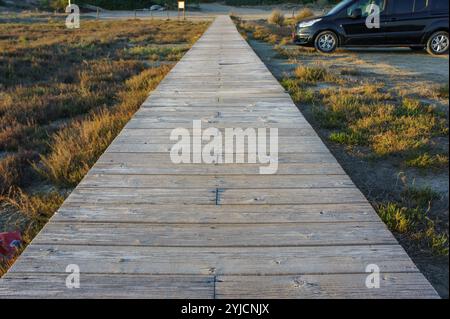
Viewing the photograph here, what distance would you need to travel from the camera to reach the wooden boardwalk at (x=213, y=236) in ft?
7.26

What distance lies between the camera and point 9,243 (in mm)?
3064

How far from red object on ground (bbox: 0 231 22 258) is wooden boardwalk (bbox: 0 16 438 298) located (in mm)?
450

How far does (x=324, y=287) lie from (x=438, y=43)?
533 inches

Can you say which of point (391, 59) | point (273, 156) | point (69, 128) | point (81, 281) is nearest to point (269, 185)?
point (273, 156)

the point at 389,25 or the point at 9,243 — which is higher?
the point at 389,25

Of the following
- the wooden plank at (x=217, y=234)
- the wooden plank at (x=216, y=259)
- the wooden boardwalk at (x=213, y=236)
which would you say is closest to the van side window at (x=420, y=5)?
the wooden boardwalk at (x=213, y=236)

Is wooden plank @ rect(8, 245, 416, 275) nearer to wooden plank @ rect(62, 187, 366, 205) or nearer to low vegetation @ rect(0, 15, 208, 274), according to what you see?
wooden plank @ rect(62, 187, 366, 205)

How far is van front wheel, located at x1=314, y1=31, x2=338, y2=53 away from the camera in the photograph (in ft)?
45.0

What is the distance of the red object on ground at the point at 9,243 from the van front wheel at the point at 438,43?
45.0 ft

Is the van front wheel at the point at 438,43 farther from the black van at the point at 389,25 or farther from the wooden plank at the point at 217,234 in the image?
the wooden plank at the point at 217,234

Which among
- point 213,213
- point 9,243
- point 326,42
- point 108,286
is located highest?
point 326,42

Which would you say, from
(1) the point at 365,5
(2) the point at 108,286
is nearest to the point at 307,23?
(1) the point at 365,5

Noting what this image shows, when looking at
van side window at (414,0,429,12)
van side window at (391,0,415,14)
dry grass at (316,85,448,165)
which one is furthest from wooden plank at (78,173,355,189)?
van side window at (414,0,429,12)

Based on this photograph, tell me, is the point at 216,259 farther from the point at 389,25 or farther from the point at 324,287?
the point at 389,25
